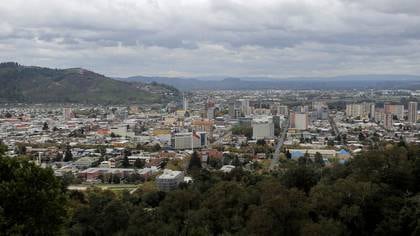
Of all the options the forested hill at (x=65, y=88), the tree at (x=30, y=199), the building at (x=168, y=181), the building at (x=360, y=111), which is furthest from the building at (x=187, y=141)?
the forested hill at (x=65, y=88)

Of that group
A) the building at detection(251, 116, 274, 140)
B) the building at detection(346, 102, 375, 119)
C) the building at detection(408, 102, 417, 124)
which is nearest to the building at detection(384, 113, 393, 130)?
the building at detection(408, 102, 417, 124)

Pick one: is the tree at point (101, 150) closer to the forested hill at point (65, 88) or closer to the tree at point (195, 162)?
the tree at point (195, 162)

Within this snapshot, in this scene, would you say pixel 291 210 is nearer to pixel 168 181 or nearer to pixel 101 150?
pixel 168 181

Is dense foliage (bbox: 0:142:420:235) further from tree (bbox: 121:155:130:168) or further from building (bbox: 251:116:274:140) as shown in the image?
building (bbox: 251:116:274:140)

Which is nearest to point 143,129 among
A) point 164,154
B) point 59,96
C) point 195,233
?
point 164,154

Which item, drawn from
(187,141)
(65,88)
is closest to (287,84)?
(65,88)
